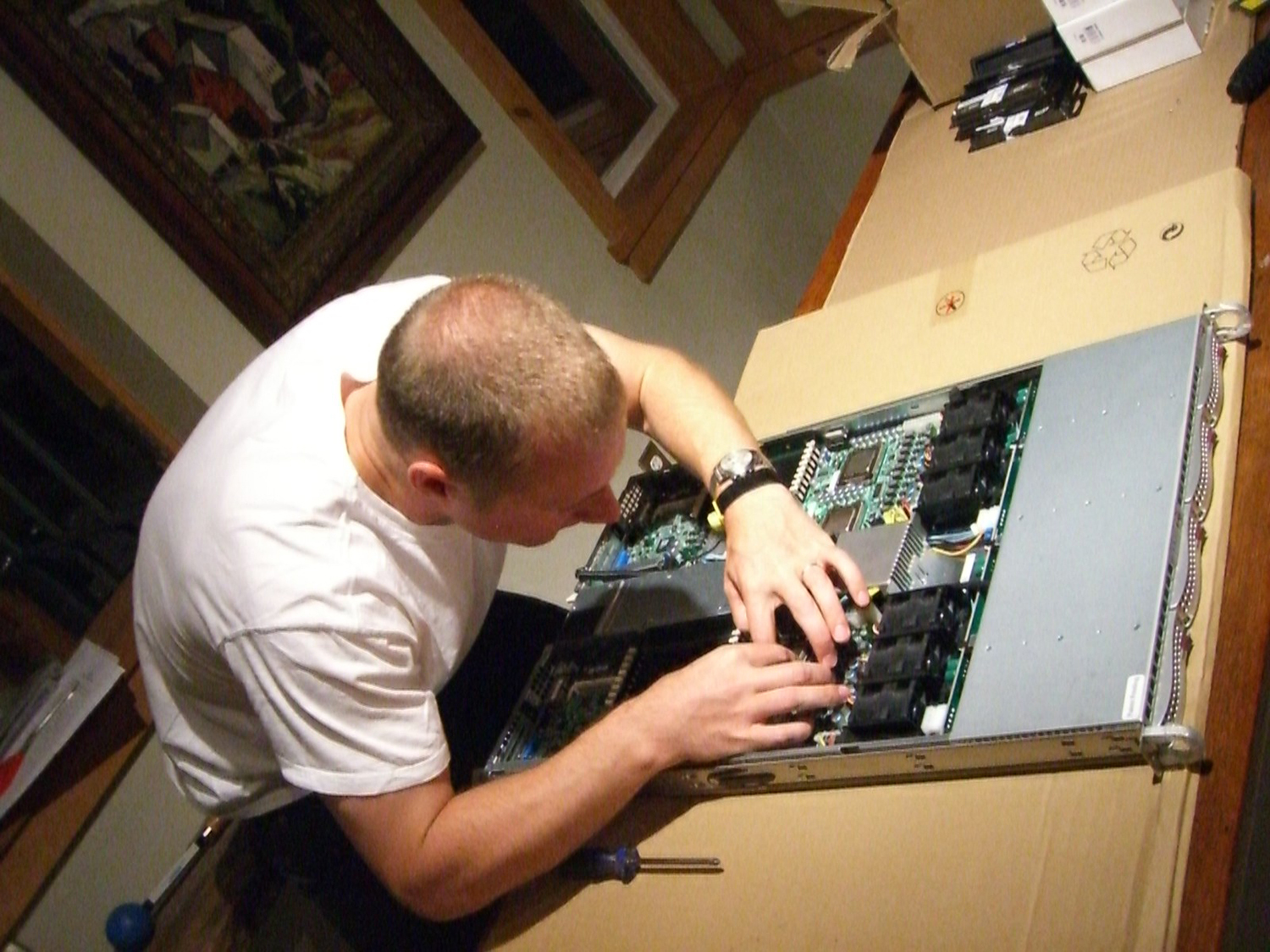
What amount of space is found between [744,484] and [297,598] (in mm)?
438

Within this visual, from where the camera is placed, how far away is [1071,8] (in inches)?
46.9

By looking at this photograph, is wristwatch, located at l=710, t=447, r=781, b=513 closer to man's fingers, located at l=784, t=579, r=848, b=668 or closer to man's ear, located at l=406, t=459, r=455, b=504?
man's fingers, located at l=784, t=579, r=848, b=668

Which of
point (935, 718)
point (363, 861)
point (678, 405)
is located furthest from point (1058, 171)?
point (363, 861)

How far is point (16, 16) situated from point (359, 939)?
1332 millimetres

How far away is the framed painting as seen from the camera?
1492mm

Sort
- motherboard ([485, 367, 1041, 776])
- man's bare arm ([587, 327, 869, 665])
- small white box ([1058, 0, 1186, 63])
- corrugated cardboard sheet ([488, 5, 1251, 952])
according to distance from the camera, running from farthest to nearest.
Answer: small white box ([1058, 0, 1186, 63]) → man's bare arm ([587, 327, 869, 665]) → motherboard ([485, 367, 1041, 776]) → corrugated cardboard sheet ([488, 5, 1251, 952])

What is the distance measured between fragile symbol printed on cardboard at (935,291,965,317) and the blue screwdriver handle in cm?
64

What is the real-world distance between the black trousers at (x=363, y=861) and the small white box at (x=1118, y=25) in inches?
43.2

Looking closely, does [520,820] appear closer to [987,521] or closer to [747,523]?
[747,523]

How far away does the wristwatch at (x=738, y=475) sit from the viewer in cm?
101

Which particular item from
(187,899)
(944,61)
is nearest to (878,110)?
(944,61)

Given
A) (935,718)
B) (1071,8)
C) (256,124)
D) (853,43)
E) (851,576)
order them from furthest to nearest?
(256,124) → (853,43) → (1071,8) → (851,576) → (935,718)

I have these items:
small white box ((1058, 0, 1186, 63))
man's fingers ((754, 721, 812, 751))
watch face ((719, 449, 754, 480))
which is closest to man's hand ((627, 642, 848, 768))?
man's fingers ((754, 721, 812, 751))

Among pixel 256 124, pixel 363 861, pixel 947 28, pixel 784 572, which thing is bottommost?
pixel 363 861
